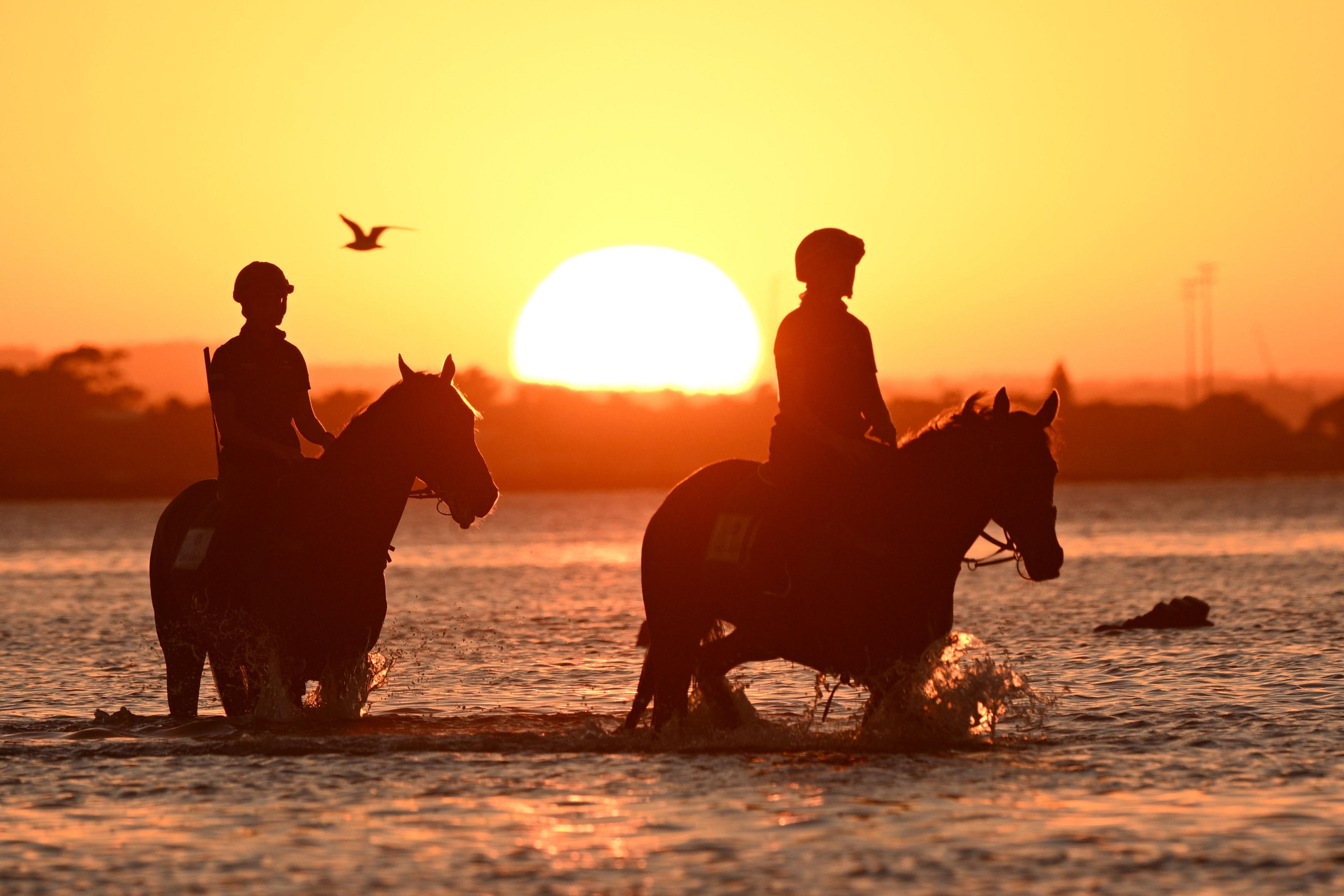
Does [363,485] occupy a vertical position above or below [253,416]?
below

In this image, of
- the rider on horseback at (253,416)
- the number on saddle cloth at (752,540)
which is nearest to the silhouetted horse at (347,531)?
the rider on horseback at (253,416)

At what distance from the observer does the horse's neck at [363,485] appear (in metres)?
11.5

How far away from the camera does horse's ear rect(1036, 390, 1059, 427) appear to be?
10289 mm

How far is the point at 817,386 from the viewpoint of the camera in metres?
10.3

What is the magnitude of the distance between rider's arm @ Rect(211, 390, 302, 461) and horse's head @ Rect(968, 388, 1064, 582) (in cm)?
437

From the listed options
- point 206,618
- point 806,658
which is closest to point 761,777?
point 806,658

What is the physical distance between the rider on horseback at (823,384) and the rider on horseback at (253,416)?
10.6ft

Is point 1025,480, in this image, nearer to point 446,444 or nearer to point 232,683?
point 446,444

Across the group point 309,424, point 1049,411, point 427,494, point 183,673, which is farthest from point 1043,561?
point 183,673

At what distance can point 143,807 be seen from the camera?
9.55 metres

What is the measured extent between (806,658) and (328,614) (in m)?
3.14

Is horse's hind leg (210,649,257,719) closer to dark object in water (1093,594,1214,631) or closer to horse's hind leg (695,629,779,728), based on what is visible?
horse's hind leg (695,629,779,728)

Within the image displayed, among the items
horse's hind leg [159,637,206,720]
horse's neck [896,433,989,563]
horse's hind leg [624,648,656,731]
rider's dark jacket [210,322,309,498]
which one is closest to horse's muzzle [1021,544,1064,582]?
horse's neck [896,433,989,563]

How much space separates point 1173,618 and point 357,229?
12803 mm
